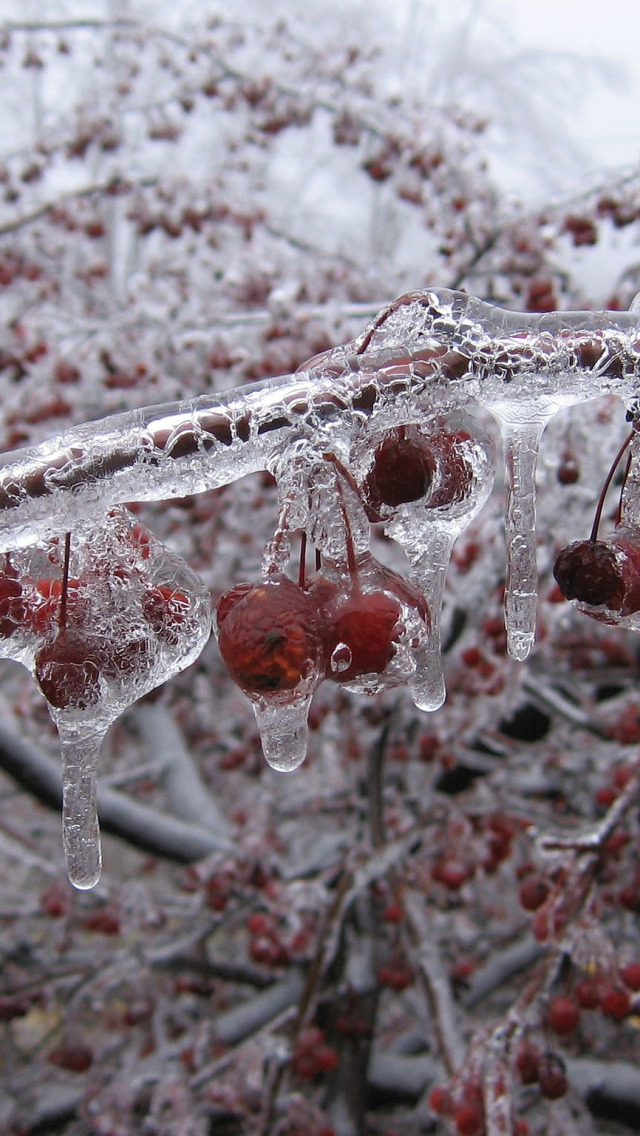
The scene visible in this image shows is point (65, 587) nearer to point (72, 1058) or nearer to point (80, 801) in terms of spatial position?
point (80, 801)

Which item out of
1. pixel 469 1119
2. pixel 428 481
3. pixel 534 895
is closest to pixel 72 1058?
pixel 469 1119

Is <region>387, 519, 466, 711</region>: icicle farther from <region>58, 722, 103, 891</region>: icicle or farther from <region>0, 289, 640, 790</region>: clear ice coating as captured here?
<region>58, 722, 103, 891</region>: icicle

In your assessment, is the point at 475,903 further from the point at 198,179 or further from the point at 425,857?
the point at 198,179

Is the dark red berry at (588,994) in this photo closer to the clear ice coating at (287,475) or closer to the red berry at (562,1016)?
the red berry at (562,1016)

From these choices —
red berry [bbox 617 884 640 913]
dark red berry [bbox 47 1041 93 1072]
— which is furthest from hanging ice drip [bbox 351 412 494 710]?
dark red berry [bbox 47 1041 93 1072]

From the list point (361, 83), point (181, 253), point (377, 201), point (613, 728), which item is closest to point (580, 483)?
point (613, 728)

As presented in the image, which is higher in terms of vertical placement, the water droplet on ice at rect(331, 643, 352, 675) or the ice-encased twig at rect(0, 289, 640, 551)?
the ice-encased twig at rect(0, 289, 640, 551)
